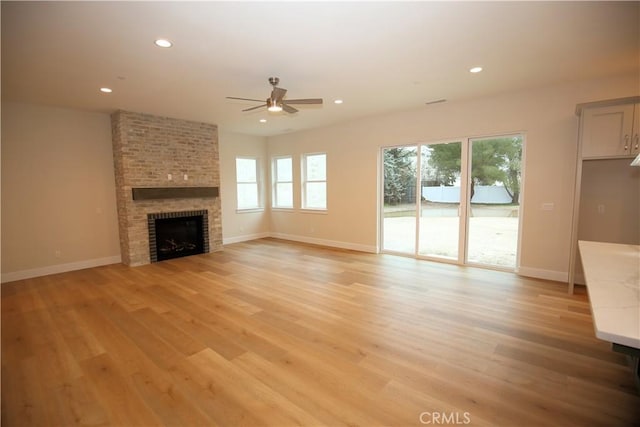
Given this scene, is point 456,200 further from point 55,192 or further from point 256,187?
point 55,192

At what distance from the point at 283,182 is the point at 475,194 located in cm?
477

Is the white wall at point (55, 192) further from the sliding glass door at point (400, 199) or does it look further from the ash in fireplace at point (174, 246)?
the sliding glass door at point (400, 199)

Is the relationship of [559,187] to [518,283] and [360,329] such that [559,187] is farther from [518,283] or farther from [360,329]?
[360,329]

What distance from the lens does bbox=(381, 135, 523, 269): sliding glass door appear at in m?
4.82

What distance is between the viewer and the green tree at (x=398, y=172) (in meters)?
5.85

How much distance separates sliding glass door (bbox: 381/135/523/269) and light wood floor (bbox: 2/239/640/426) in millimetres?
847

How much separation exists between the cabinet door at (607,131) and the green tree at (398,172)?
256 cm

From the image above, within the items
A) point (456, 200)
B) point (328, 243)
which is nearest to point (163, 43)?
point (456, 200)

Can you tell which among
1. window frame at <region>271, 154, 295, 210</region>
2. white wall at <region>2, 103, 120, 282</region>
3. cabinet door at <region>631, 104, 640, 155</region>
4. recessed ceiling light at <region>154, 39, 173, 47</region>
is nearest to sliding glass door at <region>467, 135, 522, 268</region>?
cabinet door at <region>631, 104, 640, 155</region>

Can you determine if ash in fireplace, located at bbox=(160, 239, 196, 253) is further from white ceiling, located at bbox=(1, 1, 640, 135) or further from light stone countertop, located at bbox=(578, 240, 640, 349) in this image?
light stone countertop, located at bbox=(578, 240, 640, 349)

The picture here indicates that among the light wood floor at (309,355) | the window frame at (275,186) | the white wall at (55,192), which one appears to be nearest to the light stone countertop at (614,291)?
the light wood floor at (309,355)

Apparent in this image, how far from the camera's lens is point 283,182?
8.15 metres

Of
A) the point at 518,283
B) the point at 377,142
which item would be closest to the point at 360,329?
the point at 518,283

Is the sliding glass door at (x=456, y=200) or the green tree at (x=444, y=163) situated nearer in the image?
the sliding glass door at (x=456, y=200)
